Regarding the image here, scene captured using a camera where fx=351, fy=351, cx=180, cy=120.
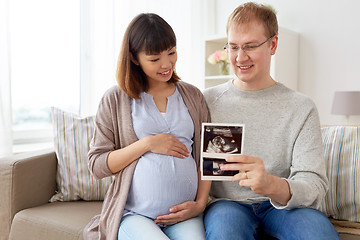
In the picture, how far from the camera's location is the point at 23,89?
2.79 metres

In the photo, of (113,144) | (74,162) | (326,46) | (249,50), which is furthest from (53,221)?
(326,46)

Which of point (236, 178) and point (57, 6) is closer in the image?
point (236, 178)

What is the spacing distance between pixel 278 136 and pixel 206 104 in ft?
1.14

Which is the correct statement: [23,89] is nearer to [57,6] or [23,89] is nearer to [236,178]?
[57,6]

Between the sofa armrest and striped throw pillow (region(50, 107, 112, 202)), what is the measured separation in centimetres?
8

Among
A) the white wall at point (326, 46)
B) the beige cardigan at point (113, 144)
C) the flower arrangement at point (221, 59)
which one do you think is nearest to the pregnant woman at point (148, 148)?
the beige cardigan at point (113, 144)

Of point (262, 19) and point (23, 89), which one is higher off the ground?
point (262, 19)

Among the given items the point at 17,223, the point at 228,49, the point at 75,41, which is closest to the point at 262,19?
the point at 228,49

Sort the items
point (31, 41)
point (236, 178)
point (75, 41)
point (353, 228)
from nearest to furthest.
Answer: point (236, 178) < point (353, 228) < point (31, 41) < point (75, 41)

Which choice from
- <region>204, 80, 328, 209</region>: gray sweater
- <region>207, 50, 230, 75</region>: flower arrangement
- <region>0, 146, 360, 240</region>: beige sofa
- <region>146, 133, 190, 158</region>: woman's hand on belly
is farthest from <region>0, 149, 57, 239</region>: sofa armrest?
<region>207, 50, 230, 75</region>: flower arrangement

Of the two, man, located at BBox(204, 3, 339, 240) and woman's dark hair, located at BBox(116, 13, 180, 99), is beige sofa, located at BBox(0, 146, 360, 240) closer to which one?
man, located at BBox(204, 3, 339, 240)

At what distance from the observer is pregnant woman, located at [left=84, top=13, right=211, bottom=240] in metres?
1.32

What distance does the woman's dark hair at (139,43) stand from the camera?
1362 millimetres

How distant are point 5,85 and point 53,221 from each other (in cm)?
110
